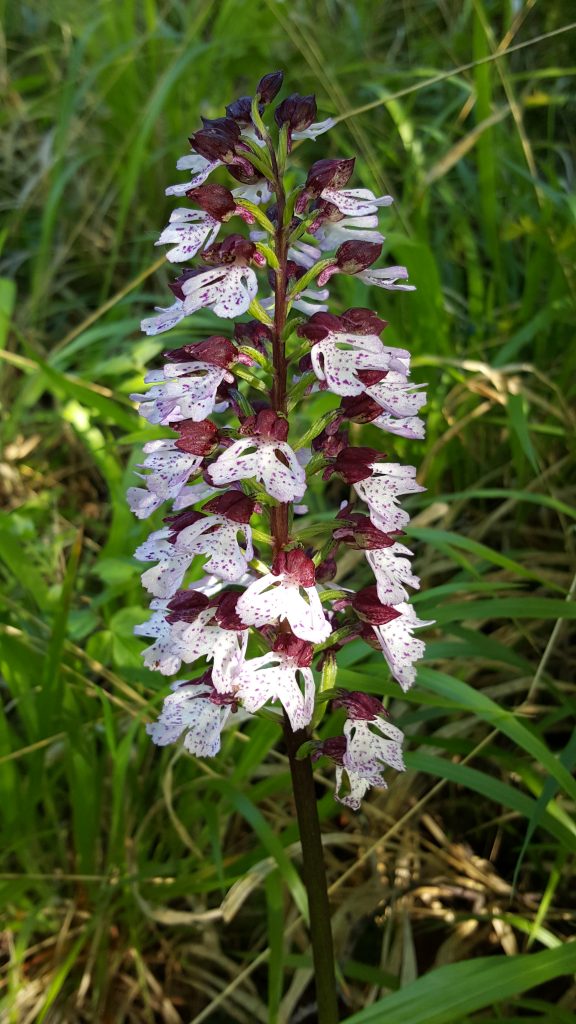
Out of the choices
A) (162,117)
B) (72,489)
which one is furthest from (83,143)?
(72,489)

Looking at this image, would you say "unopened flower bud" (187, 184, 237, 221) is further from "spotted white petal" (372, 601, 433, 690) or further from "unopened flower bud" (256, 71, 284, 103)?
"spotted white petal" (372, 601, 433, 690)

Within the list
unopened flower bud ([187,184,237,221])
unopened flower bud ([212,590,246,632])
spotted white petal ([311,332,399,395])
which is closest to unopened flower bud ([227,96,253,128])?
unopened flower bud ([187,184,237,221])

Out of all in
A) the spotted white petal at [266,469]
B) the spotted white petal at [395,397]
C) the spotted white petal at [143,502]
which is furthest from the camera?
the spotted white petal at [143,502]

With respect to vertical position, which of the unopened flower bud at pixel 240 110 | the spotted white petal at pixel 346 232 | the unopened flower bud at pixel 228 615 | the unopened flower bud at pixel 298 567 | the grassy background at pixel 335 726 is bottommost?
the grassy background at pixel 335 726

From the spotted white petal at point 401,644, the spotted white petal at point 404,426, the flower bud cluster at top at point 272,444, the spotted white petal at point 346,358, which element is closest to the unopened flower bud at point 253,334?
the flower bud cluster at top at point 272,444

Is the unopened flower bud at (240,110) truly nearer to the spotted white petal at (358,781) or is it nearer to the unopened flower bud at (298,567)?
the unopened flower bud at (298,567)

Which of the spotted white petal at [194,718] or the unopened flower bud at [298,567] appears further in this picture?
the spotted white petal at [194,718]

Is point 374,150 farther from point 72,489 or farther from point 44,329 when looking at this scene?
point 72,489

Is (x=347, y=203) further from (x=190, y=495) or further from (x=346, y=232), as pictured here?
(x=190, y=495)
